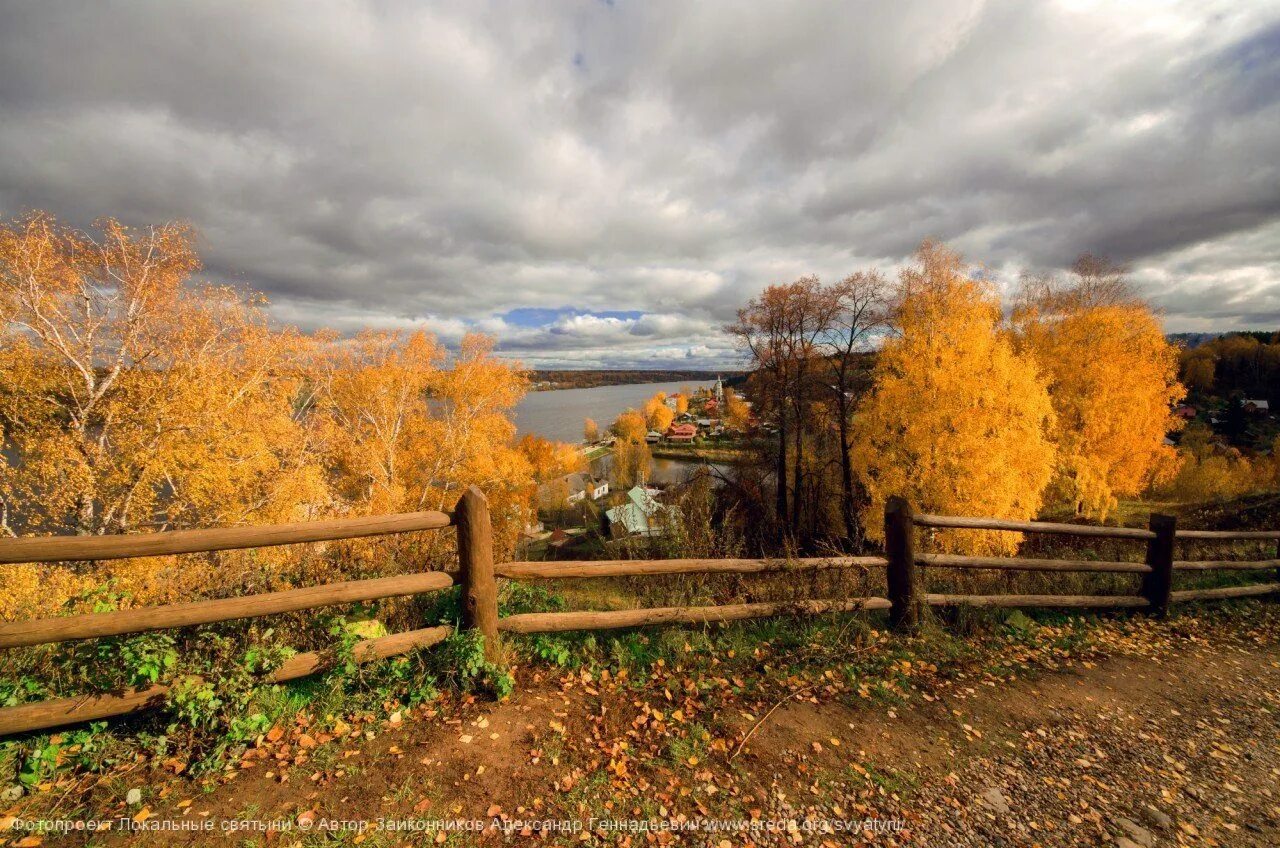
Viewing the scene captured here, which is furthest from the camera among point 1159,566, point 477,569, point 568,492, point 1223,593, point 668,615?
point 568,492

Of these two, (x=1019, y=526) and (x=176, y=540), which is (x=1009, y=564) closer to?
(x=1019, y=526)

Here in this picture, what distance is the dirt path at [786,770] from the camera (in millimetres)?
2840

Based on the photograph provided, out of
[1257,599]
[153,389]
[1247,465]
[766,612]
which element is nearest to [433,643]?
[766,612]

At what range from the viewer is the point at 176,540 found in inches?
126

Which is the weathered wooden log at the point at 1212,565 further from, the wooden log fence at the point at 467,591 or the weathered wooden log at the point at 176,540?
the weathered wooden log at the point at 176,540

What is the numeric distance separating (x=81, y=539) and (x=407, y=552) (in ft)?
9.20

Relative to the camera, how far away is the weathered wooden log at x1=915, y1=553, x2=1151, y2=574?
17.6 ft

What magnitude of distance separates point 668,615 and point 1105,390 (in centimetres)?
2512

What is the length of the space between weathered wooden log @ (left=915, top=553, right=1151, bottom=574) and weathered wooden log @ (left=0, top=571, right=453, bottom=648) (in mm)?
5160

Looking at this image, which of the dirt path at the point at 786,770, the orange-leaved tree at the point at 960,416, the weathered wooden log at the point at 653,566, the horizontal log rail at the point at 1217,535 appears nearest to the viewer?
the dirt path at the point at 786,770

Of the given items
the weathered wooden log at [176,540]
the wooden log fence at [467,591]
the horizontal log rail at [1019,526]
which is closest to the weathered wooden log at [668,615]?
the wooden log fence at [467,591]

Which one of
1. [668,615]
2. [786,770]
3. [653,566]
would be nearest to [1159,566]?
[786,770]

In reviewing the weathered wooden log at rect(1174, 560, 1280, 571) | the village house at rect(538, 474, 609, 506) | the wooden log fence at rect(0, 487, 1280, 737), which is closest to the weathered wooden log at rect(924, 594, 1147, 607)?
the wooden log fence at rect(0, 487, 1280, 737)

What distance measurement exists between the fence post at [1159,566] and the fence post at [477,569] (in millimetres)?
8177
